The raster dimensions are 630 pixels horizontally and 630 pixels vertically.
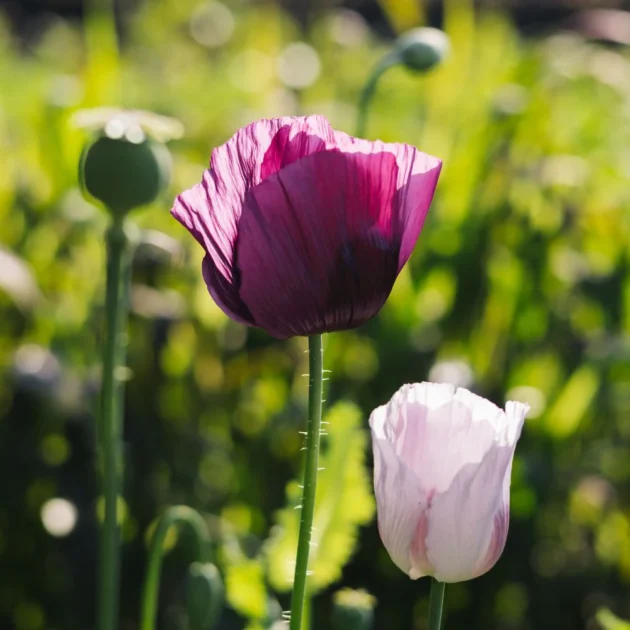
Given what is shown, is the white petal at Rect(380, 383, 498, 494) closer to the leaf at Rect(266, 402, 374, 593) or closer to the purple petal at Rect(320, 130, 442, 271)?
the purple petal at Rect(320, 130, 442, 271)

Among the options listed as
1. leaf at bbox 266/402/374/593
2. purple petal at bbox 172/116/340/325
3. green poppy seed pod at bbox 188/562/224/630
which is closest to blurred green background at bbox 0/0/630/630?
leaf at bbox 266/402/374/593

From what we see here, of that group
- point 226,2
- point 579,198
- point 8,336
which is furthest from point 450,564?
point 226,2

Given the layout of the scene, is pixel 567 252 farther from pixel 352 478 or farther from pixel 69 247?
pixel 352 478

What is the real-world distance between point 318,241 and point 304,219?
0.05 ft

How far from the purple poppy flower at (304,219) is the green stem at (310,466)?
2 centimetres

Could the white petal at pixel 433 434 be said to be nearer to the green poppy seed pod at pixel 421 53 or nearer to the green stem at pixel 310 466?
the green stem at pixel 310 466

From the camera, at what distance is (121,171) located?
737mm

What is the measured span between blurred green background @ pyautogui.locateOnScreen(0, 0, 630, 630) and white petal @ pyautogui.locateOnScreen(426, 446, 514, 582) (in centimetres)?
47

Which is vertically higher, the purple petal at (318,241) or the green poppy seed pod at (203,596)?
the purple petal at (318,241)

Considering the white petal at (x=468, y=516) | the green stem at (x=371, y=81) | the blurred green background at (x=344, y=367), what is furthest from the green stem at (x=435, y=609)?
the green stem at (x=371, y=81)

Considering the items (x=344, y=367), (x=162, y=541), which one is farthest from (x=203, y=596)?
(x=344, y=367)

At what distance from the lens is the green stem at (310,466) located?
0.54 m

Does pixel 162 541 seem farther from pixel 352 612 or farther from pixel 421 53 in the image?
pixel 421 53

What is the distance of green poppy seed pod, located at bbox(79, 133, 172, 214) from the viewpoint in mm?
738
